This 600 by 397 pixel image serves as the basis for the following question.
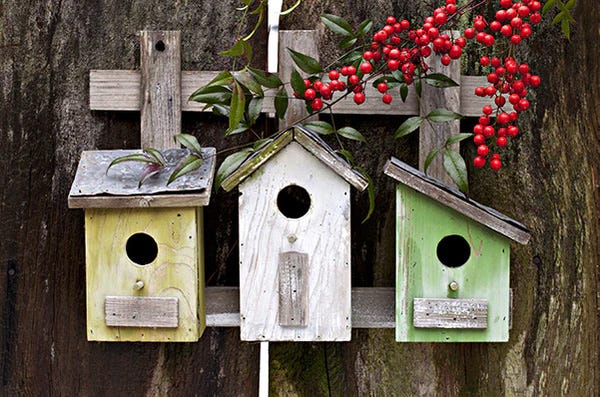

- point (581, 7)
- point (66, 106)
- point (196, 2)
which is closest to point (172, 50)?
point (196, 2)

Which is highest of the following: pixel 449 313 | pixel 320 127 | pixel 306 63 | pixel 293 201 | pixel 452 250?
pixel 306 63

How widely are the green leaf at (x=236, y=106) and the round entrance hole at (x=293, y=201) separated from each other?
0.29 m

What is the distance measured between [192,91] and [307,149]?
343 millimetres

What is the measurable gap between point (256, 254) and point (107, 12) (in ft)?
2.18

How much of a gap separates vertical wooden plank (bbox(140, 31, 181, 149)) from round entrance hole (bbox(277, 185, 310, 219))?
10.0 inches

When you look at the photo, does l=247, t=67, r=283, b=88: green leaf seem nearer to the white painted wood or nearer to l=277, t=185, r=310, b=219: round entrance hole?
the white painted wood

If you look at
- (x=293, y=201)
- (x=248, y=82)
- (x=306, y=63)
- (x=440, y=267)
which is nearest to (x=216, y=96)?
(x=248, y=82)

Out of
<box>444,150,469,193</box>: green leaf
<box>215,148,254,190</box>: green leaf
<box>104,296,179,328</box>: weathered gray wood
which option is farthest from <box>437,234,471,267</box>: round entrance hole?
<box>104,296,179,328</box>: weathered gray wood

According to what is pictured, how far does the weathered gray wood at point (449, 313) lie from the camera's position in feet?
4.90

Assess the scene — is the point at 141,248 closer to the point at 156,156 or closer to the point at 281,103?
the point at 156,156

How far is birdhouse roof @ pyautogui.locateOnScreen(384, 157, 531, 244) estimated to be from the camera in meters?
1.47

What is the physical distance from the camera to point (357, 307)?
1597mm

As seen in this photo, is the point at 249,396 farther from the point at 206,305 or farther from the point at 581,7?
the point at 581,7

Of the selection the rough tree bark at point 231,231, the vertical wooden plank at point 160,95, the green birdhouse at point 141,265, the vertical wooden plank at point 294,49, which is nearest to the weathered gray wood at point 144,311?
the green birdhouse at point 141,265
